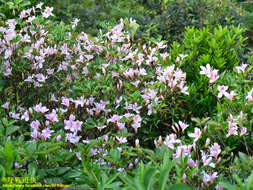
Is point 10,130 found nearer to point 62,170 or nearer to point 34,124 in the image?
point 34,124

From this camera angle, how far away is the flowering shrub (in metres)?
1.79

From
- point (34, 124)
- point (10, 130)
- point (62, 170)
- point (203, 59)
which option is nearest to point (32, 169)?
point (62, 170)

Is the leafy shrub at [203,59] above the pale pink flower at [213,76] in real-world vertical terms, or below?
above

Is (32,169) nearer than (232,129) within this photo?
Yes

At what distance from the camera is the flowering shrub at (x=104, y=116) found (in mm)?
1790

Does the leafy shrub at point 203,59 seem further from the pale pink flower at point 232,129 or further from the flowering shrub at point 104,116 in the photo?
the pale pink flower at point 232,129

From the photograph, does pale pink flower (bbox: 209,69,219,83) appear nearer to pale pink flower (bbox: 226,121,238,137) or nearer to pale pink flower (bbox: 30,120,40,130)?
pale pink flower (bbox: 226,121,238,137)

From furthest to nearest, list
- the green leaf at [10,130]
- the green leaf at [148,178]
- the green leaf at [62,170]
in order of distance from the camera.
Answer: the green leaf at [10,130] → the green leaf at [62,170] → the green leaf at [148,178]

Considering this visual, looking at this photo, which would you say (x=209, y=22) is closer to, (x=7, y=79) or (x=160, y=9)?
(x=160, y=9)

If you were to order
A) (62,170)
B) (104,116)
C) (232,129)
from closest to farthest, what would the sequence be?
(62,170) → (232,129) → (104,116)

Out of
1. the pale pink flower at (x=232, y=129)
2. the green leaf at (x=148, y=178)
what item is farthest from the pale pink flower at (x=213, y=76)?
the green leaf at (x=148, y=178)

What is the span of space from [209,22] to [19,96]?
4.32 metres

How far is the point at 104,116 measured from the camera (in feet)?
8.98

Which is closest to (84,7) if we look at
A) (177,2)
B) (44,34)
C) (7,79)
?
(177,2)
